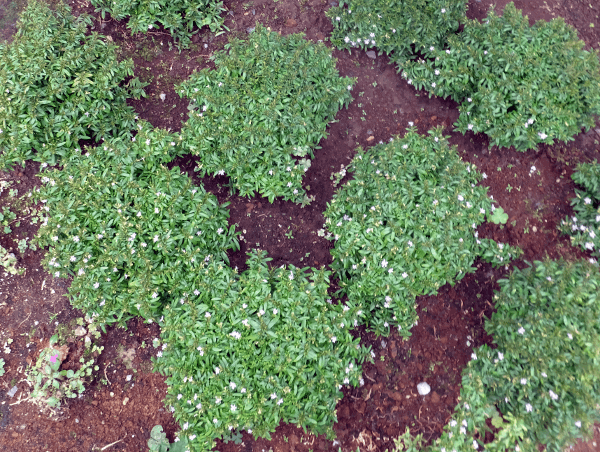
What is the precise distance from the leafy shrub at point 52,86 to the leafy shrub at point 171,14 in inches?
23.8

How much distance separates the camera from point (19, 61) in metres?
4.33

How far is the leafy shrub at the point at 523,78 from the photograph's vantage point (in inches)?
170

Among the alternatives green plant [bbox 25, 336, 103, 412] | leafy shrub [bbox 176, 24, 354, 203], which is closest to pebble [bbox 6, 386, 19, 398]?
green plant [bbox 25, 336, 103, 412]

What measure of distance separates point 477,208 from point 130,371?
4.52 metres

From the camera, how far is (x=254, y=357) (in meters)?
3.61

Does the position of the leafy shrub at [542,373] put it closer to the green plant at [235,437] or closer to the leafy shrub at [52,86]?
the green plant at [235,437]

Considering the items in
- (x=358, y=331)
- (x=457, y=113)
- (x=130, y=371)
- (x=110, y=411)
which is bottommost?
(x=110, y=411)

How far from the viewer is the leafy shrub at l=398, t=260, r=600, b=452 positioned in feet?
11.5

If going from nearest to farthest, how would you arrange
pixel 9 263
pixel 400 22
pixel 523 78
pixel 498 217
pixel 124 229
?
pixel 124 229
pixel 523 78
pixel 9 263
pixel 498 217
pixel 400 22

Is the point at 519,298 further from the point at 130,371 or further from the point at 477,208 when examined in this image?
the point at 130,371

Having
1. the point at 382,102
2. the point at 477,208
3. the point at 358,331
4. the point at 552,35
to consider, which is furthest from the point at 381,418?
the point at 552,35

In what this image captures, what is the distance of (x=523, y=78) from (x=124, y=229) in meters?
4.97

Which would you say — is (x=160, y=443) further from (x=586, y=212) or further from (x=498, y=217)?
(x=586, y=212)

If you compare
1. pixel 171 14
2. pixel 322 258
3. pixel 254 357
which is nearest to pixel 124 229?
pixel 254 357
